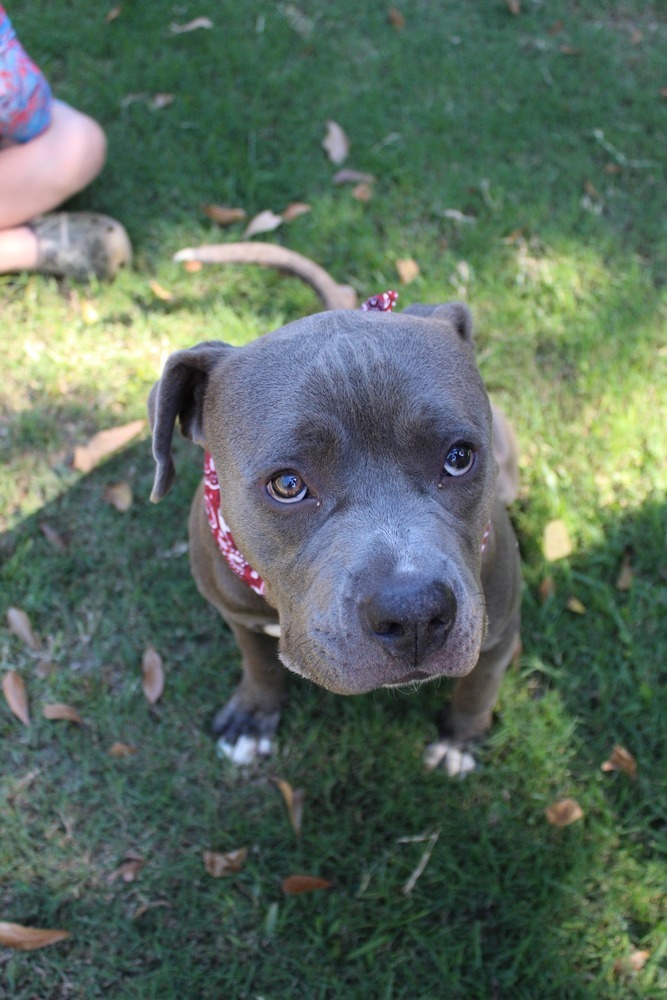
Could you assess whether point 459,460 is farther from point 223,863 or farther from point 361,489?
point 223,863

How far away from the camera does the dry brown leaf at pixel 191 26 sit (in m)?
5.96

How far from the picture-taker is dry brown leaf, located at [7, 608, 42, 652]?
3977mm

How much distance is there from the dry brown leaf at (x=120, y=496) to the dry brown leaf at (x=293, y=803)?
5.20ft

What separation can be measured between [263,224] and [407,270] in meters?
0.91

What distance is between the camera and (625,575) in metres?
4.00

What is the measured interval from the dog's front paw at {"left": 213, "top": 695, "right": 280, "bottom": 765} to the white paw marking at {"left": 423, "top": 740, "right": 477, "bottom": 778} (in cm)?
67

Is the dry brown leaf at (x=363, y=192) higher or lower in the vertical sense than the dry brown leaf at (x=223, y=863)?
higher

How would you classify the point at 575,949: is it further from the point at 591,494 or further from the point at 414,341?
the point at 414,341

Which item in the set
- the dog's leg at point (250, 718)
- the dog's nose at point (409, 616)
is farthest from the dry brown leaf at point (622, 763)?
the dog's nose at point (409, 616)

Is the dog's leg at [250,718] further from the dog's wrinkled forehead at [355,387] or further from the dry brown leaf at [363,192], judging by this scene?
the dry brown leaf at [363,192]

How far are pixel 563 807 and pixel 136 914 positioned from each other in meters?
1.70

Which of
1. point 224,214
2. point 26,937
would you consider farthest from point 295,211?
point 26,937

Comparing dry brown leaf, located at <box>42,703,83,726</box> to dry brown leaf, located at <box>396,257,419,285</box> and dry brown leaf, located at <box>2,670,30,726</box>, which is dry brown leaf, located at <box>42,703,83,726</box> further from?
dry brown leaf, located at <box>396,257,419,285</box>

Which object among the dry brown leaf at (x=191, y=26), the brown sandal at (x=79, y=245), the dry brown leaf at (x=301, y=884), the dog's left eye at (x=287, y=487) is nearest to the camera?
the dog's left eye at (x=287, y=487)
